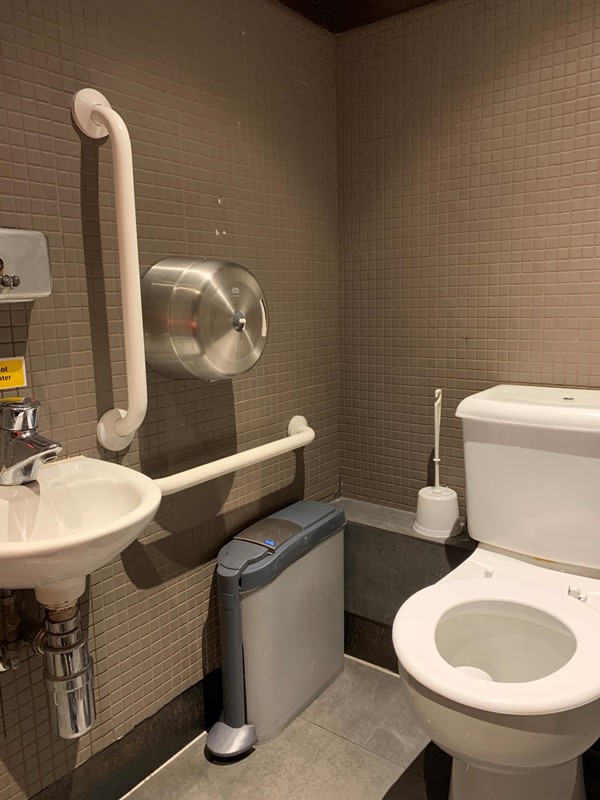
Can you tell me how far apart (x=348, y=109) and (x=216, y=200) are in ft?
2.07

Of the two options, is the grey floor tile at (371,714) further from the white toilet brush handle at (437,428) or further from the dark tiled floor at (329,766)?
the white toilet brush handle at (437,428)

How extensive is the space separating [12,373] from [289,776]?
1.11 meters

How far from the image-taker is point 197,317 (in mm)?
1281

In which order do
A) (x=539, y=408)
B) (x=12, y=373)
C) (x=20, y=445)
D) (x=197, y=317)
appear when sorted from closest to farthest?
(x=20, y=445), (x=12, y=373), (x=197, y=317), (x=539, y=408)

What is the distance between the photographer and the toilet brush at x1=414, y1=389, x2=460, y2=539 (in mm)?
1698

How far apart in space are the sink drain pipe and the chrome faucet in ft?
0.87

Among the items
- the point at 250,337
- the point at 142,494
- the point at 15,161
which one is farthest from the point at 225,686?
the point at 15,161

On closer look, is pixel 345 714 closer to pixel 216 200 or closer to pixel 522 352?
pixel 522 352

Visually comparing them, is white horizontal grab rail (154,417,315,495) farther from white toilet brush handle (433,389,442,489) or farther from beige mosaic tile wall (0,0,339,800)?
white toilet brush handle (433,389,442,489)

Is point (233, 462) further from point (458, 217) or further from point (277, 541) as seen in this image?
point (458, 217)

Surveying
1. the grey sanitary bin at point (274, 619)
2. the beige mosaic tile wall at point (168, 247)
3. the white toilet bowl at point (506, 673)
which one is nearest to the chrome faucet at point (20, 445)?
the beige mosaic tile wall at point (168, 247)

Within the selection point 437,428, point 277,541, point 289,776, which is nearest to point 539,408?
point 437,428

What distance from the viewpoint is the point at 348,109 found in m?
1.88

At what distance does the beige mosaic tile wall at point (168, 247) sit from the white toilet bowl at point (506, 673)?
59cm
